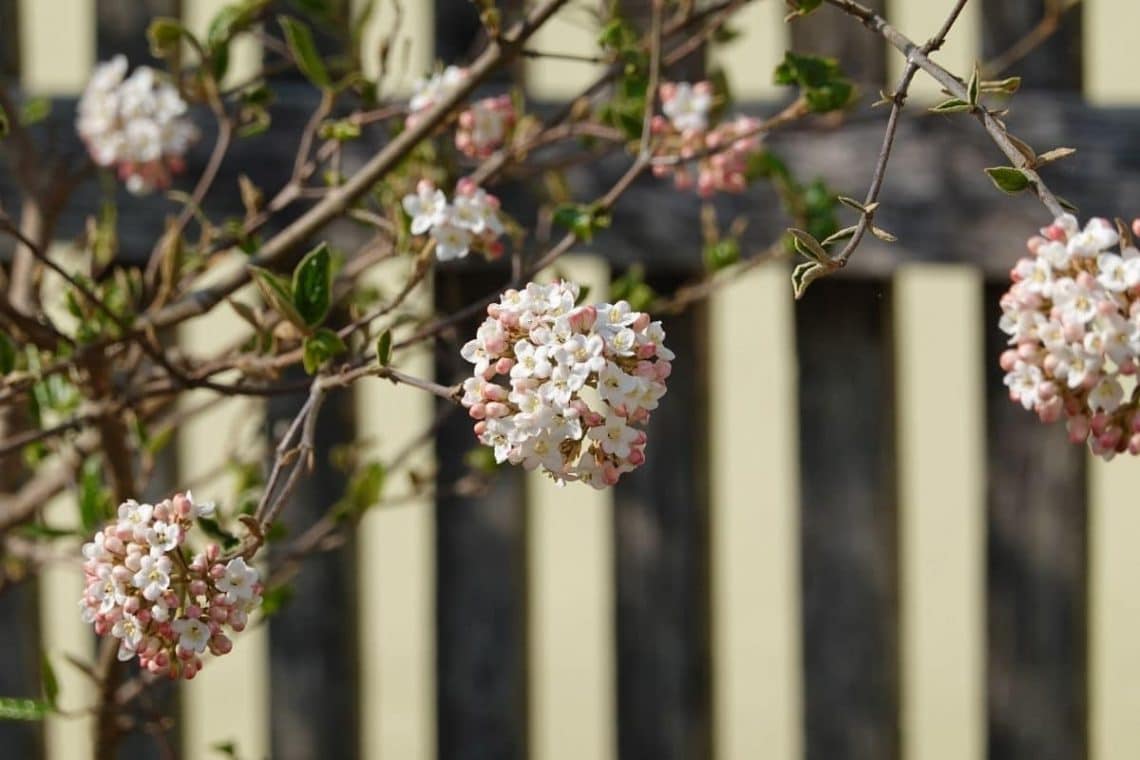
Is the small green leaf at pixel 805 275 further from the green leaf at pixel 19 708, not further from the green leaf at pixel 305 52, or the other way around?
the green leaf at pixel 305 52

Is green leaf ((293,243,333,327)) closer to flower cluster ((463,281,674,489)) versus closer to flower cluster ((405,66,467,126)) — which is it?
flower cluster ((463,281,674,489))

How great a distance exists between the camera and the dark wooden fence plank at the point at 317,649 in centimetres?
214

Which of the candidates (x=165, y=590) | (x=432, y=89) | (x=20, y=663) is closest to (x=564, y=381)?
(x=165, y=590)

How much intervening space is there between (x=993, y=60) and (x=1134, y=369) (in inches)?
54.1

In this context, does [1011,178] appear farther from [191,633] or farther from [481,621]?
[481,621]

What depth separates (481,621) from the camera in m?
2.15

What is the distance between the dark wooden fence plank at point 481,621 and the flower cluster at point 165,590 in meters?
1.30

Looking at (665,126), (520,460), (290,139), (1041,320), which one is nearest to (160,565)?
(520,460)

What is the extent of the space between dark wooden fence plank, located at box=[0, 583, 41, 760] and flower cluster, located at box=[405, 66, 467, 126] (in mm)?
1242

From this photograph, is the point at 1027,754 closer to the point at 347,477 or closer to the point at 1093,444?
the point at 347,477

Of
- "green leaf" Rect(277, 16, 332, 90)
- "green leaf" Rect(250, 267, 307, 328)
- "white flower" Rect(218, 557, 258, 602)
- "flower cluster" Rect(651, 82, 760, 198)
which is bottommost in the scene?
"white flower" Rect(218, 557, 258, 602)

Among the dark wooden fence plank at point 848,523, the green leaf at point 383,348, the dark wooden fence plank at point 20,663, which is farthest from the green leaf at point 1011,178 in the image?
the dark wooden fence plank at point 20,663

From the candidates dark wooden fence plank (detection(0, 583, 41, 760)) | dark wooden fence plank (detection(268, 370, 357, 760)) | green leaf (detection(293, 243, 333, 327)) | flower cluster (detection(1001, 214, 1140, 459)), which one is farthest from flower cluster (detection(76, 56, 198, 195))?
dark wooden fence plank (detection(0, 583, 41, 760))

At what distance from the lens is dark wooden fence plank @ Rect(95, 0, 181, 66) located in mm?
2127
